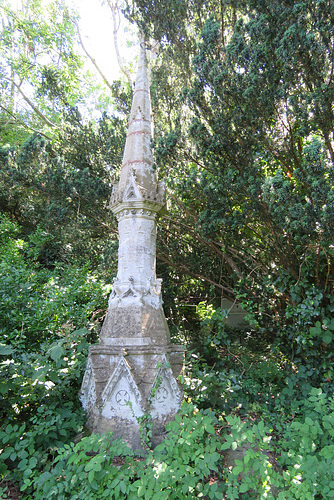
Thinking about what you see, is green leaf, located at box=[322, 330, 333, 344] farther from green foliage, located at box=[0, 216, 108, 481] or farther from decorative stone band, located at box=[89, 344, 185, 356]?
green foliage, located at box=[0, 216, 108, 481]

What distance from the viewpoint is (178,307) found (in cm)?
632

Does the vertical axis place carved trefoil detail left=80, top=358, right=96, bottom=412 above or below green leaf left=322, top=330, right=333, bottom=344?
below

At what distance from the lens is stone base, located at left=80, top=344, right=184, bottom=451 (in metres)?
2.66

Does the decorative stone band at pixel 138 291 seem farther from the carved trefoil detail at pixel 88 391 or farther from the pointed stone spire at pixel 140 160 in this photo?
the pointed stone spire at pixel 140 160

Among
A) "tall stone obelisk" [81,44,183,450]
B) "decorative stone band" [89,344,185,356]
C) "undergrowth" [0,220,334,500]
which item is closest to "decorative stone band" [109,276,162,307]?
"tall stone obelisk" [81,44,183,450]

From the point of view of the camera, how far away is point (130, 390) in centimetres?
268

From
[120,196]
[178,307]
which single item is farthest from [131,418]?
[178,307]

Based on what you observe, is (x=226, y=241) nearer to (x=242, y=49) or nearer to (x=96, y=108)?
(x=242, y=49)

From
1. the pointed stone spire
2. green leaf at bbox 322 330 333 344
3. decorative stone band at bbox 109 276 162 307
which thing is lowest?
green leaf at bbox 322 330 333 344

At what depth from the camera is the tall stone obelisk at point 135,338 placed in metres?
2.70

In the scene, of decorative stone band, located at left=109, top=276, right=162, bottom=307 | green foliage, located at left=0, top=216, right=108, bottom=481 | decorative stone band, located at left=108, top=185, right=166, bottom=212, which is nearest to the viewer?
green foliage, located at left=0, top=216, right=108, bottom=481

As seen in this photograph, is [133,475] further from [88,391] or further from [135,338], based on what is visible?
[135,338]

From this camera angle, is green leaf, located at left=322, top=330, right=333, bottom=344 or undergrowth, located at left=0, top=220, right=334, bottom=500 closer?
undergrowth, located at left=0, top=220, right=334, bottom=500

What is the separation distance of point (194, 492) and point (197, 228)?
3006 mm
